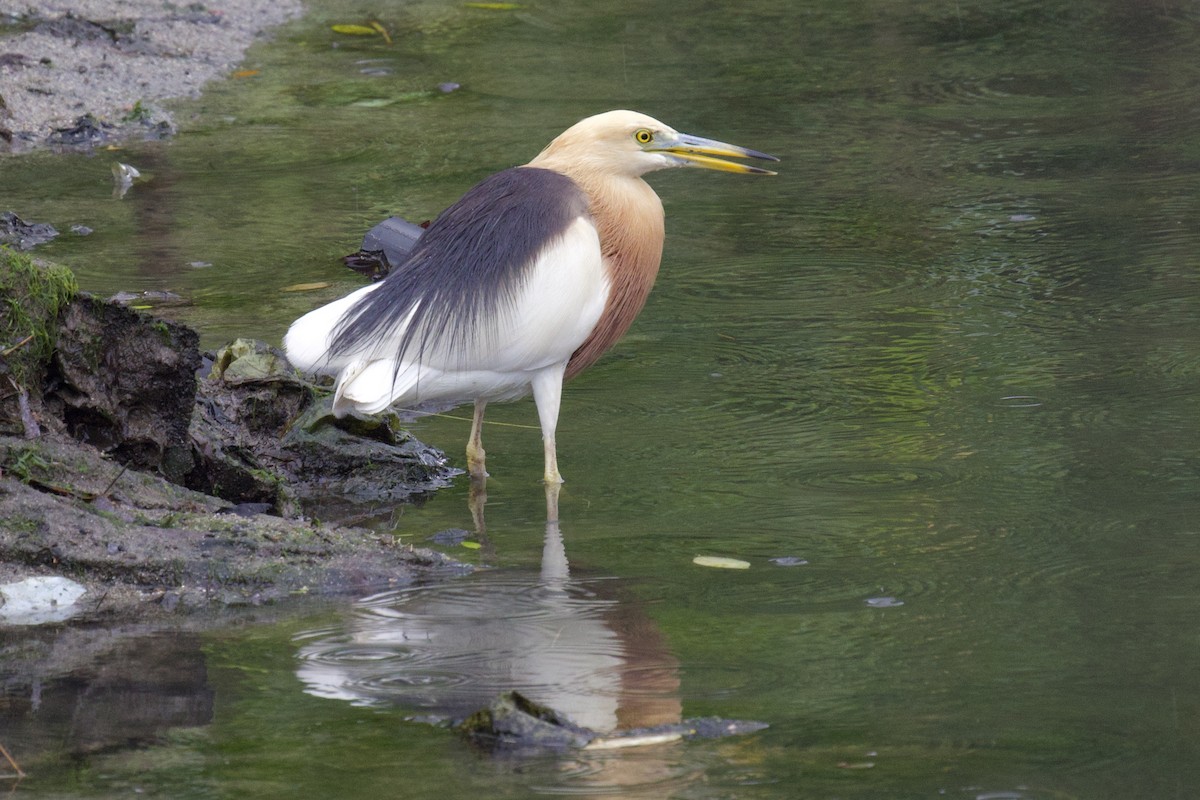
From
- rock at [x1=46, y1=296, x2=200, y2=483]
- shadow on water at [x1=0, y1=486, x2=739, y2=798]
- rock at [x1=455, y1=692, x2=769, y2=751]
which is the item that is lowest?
shadow on water at [x1=0, y1=486, x2=739, y2=798]

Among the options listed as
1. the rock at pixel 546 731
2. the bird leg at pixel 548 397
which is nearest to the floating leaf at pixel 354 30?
the bird leg at pixel 548 397

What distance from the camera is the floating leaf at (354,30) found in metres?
12.7

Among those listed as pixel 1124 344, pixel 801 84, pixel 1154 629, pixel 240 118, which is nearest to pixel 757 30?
pixel 801 84

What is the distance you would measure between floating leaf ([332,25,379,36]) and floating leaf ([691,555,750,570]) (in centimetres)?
898

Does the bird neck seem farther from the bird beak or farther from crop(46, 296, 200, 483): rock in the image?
crop(46, 296, 200, 483): rock

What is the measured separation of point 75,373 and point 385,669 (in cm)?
147

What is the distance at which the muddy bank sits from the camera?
4.14 m

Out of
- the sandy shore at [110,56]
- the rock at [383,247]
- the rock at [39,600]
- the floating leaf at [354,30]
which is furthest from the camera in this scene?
the floating leaf at [354,30]

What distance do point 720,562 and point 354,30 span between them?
9086mm

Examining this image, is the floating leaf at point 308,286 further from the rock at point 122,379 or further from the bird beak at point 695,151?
the rock at point 122,379

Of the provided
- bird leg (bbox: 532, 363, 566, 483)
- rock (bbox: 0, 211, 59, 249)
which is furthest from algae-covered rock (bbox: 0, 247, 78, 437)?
rock (bbox: 0, 211, 59, 249)

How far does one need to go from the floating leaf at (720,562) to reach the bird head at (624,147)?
5.39ft

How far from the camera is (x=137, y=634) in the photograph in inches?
154

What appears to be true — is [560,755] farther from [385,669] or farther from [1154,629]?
[1154,629]
